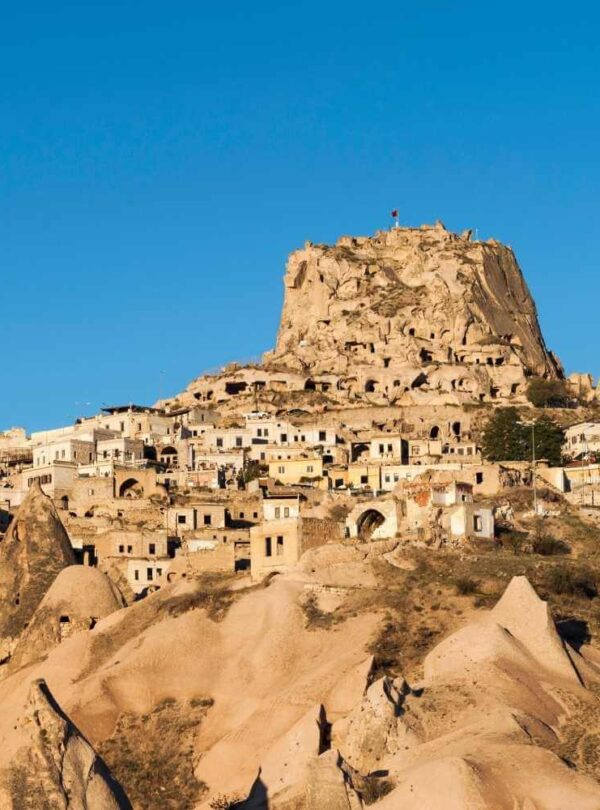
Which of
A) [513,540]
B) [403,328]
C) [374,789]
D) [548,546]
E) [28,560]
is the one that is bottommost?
[374,789]

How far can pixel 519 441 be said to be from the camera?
100 meters

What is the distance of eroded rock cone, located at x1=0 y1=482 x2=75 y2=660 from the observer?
71125 millimetres

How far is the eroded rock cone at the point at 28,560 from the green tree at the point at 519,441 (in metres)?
30.5

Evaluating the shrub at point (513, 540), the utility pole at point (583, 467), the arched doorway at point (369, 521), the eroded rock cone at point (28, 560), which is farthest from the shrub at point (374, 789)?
the utility pole at point (583, 467)

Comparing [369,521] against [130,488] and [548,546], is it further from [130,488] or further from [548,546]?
Result: [130,488]

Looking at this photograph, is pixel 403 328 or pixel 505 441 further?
pixel 403 328

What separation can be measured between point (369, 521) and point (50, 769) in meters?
38.6

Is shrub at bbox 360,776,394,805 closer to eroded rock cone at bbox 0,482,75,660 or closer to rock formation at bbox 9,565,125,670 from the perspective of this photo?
rock formation at bbox 9,565,125,670

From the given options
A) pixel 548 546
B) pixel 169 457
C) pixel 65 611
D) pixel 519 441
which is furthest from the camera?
pixel 169 457

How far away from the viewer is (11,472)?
353 ft

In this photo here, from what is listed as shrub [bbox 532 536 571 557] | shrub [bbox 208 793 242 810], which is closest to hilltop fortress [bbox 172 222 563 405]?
shrub [bbox 532 536 571 557]

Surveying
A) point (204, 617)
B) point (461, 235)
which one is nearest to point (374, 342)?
point (461, 235)

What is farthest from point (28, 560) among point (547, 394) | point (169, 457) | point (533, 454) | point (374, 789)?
point (547, 394)

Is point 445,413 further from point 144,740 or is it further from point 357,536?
point 144,740
